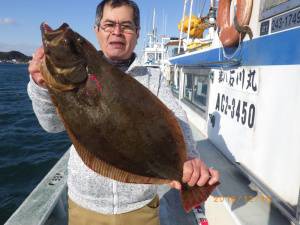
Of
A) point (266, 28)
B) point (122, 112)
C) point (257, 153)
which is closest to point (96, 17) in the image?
point (122, 112)

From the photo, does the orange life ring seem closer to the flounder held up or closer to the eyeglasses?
the eyeglasses

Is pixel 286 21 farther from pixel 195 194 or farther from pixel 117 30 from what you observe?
pixel 195 194

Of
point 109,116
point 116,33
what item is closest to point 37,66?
point 109,116

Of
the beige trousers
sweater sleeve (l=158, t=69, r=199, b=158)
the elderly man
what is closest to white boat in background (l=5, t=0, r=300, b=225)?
the beige trousers

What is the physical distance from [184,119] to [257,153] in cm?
177

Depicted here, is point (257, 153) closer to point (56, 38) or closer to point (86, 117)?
point (86, 117)

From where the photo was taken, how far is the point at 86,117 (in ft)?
5.31

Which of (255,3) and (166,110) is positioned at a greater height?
(255,3)

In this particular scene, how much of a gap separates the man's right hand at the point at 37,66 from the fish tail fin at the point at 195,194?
95 centimetres

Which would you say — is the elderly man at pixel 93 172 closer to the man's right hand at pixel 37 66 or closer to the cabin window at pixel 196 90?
the man's right hand at pixel 37 66

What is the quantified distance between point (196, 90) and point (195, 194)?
5739 mm

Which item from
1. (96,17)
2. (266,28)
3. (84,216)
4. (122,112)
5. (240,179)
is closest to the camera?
(122,112)

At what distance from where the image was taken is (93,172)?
6.91 feet
